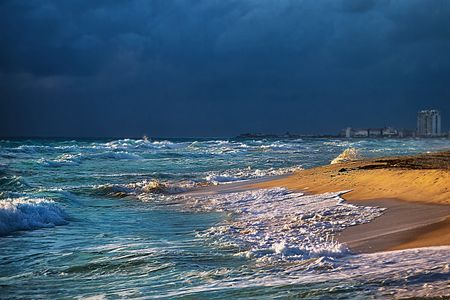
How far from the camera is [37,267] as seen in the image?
7.52m

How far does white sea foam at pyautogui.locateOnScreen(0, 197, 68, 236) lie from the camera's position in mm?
11633

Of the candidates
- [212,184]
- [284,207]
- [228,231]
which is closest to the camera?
[228,231]

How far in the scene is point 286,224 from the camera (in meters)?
9.77

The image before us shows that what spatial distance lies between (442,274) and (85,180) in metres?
22.6

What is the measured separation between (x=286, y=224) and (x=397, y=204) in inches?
97.0

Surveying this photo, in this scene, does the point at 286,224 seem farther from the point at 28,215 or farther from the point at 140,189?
the point at 140,189

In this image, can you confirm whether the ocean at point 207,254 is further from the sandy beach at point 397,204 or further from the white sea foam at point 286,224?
the sandy beach at point 397,204

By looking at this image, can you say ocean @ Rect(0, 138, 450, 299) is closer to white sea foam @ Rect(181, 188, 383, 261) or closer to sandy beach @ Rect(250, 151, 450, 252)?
white sea foam @ Rect(181, 188, 383, 261)

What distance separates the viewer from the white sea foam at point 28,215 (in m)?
11.6

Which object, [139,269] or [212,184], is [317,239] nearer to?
[139,269]

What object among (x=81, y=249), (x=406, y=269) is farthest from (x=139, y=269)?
(x=406, y=269)

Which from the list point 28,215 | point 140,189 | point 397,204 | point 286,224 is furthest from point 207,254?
point 140,189

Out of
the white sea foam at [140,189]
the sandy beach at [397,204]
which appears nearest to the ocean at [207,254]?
the sandy beach at [397,204]

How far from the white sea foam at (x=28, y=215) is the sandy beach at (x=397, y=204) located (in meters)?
7.02
